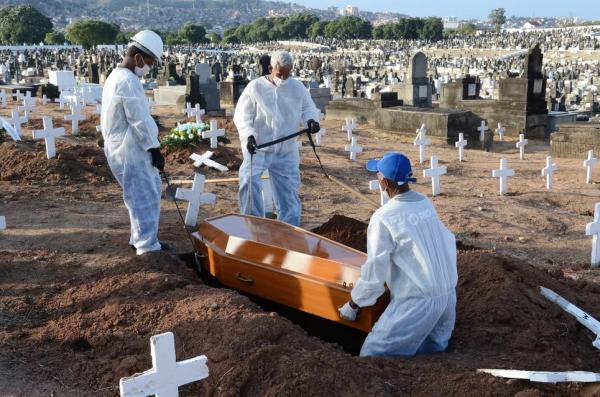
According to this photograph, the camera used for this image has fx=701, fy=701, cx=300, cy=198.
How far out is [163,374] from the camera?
3.20 m

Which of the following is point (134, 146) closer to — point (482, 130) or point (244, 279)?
point (244, 279)

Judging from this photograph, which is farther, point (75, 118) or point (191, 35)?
point (191, 35)

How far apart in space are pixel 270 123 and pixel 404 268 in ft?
10.2

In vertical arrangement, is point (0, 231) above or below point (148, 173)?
below

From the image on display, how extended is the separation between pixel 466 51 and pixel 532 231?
216ft

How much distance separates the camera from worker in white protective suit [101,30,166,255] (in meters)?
5.80

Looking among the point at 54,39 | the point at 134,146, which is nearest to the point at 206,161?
the point at 134,146

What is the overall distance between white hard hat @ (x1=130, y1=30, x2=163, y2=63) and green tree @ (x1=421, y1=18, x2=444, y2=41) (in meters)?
99.0

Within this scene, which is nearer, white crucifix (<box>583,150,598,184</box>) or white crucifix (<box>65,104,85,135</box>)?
white crucifix (<box>583,150,598,184</box>)

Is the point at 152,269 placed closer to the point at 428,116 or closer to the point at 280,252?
the point at 280,252

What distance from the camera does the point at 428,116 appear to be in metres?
15.9

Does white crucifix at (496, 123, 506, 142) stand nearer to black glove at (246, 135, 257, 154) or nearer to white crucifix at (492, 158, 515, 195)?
white crucifix at (492, 158, 515, 195)

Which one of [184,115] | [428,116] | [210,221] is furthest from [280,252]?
[184,115]

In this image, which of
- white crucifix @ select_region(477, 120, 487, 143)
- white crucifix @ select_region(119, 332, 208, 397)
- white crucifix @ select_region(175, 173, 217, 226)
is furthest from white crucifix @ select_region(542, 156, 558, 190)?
white crucifix @ select_region(119, 332, 208, 397)
